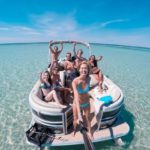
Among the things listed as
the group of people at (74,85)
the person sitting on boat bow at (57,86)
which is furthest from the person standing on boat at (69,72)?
the person sitting on boat bow at (57,86)

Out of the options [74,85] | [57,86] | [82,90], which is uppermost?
[74,85]

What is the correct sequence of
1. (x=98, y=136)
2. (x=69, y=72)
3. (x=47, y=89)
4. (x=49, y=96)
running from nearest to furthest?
(x=98, y=136), (x=49, y=96), (x=47, y=89), (x=69, y=72)

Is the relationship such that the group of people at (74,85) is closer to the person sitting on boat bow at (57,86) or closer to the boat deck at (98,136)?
the person sitting on boat bow at (57,86)

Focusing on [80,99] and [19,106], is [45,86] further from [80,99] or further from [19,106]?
[19,106]

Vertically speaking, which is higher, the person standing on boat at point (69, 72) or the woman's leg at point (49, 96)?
the person standing on boat at point (69, 72)

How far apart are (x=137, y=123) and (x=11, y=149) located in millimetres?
3232

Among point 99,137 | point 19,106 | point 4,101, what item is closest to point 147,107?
→ point 99,137

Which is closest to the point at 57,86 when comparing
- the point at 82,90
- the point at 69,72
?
the point at 69,72

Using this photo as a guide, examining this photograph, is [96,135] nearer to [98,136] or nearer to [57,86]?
[98,136]

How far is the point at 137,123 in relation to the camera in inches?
186

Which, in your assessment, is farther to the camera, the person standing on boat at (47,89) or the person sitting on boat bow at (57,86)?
the person sitting on boat bow at (57,86)

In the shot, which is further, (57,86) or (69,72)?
(69,72)

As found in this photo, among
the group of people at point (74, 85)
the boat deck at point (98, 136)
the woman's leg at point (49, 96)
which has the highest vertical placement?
the group of people at point (74, 85)

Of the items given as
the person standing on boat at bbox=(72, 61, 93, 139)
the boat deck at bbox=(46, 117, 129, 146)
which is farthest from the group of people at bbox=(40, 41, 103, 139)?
the boat deck at bbox=(46, 117, 129, 146)
